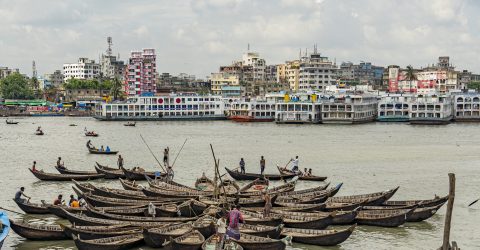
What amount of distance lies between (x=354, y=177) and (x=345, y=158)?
9851mm

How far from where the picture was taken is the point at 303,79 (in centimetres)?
13512

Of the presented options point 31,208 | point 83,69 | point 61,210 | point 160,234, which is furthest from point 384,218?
point 83,69

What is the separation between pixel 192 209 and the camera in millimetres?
21547

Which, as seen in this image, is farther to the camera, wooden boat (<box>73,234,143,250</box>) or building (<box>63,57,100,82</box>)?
building (<box>63,57,100,82</box>)

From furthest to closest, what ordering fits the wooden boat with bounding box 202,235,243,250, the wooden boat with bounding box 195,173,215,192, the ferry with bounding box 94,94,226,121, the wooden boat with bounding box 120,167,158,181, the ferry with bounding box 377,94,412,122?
the ferry with bounding box 94,94,226,121, the ferry with bounding box 377,94,412,122, the wooden boat with bounding box 120,167,158,181, the wooden boat with bounding box 195,173,215,192, the wooden boat with bounding box 202,235,243,250

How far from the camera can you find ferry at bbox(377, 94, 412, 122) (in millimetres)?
93438

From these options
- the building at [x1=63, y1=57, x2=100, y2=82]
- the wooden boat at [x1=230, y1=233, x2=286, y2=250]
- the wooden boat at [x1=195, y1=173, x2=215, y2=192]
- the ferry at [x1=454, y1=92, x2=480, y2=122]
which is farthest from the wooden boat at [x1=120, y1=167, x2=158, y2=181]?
the building at [x1=63, y1=57, x2=100, y2=82]

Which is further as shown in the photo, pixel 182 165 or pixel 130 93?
pixel 130 93

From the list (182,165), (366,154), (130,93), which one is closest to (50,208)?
(182,165)

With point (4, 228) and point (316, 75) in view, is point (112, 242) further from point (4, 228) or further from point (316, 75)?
point (316, 75)

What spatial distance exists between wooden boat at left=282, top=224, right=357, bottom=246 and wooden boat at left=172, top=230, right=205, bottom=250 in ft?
10.2

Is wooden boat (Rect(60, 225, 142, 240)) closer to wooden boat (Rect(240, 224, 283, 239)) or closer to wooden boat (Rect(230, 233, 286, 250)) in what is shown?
wooden boat (Rect(240, 224, 283, 239))

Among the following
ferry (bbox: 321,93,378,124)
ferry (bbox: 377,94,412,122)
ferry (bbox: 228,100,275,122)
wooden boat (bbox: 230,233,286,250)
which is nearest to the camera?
wooden boat (bbox: 230,233,286,250)

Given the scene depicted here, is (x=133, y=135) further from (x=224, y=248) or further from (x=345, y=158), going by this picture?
(x=224, y=248)
